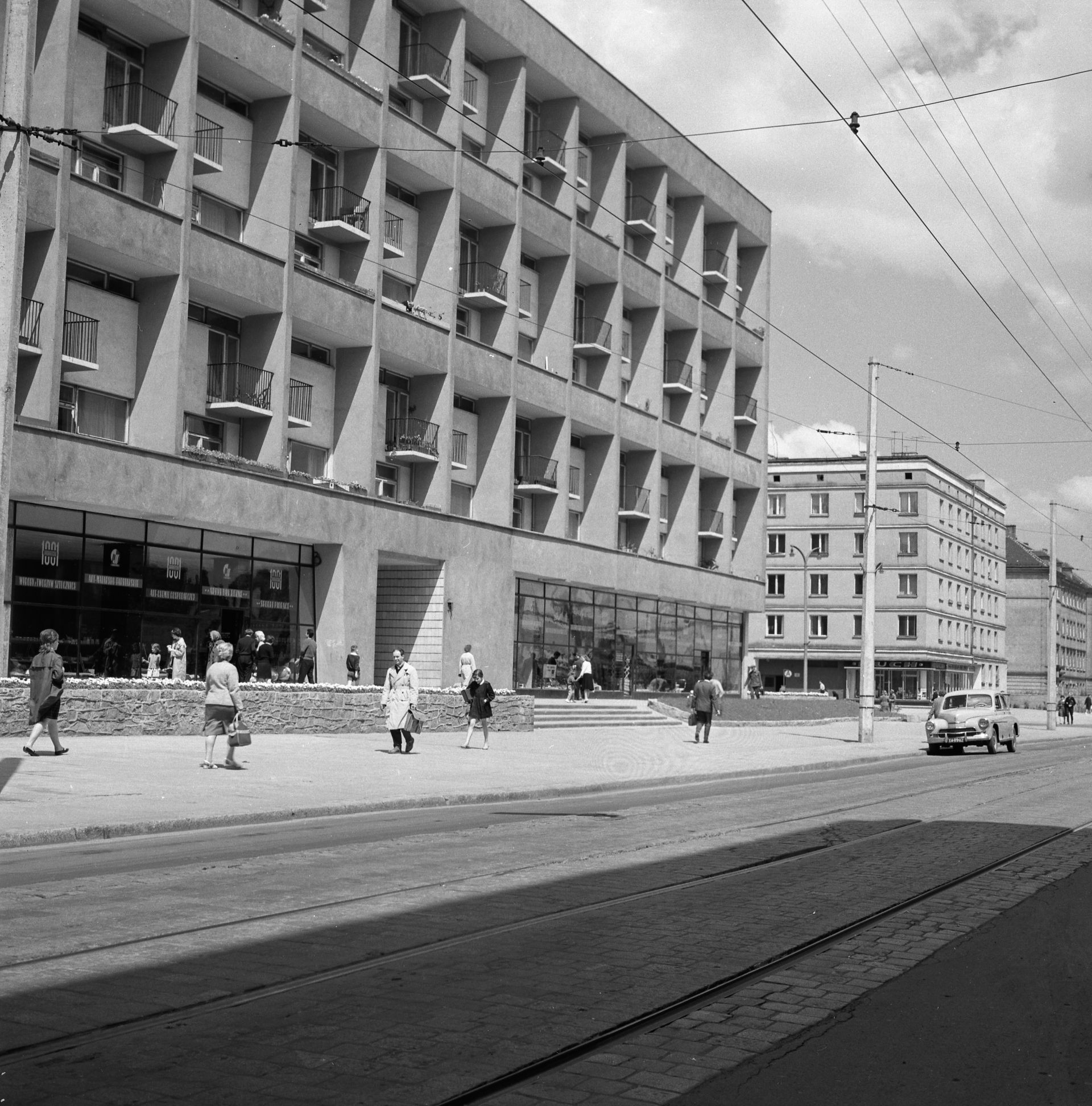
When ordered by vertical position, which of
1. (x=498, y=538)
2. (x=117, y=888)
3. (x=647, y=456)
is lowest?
(x=117, y=888)

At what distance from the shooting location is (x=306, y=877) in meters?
10.3

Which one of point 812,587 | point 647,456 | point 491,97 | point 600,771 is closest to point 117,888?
point 600,771

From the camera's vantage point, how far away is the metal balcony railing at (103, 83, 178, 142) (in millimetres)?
32031

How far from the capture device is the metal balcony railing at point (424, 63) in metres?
41.1

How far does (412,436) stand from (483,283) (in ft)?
22.3

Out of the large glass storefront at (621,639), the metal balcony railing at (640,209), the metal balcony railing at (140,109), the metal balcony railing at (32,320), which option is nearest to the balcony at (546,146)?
the metal balcony railing at (640,209)

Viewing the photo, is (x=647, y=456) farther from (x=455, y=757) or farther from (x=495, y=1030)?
(x=495, y=1030)

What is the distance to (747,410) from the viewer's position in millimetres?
61000

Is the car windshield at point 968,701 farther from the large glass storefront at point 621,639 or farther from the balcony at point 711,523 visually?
the balcony at point 711,523

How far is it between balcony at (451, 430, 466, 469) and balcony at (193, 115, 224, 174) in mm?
11836

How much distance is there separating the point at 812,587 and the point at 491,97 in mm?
57929

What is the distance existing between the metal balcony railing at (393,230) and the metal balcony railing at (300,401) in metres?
5.40

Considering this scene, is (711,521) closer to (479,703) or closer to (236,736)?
(479,703)

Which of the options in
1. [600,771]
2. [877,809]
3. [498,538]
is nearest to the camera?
[877,809]
